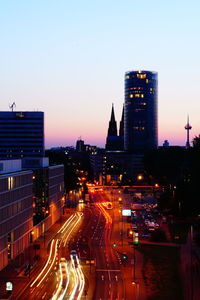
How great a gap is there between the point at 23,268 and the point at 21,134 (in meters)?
131

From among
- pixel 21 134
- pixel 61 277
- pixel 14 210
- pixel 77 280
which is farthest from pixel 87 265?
pixel 21 134

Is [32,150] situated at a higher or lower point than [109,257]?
higher

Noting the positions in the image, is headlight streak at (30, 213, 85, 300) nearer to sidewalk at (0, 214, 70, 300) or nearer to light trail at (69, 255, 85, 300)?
light trail at (69, 255, 85, 300)

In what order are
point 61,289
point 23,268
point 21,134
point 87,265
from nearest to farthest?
point 61,289, point 23,268, point 87,265, point 21,134

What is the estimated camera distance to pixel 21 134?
637ft

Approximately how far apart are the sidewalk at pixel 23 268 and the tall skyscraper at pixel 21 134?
108 meters

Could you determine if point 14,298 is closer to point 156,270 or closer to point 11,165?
point 156,270

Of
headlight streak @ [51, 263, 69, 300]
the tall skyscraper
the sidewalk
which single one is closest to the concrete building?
the sidewalk

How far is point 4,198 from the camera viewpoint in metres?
68.7

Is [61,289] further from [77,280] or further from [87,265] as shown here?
[87,265]

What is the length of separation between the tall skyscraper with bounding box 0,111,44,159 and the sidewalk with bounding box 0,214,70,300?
354 feet

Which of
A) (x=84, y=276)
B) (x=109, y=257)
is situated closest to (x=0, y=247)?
(x=84, y=276)

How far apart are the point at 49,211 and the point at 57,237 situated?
1201 centimetres

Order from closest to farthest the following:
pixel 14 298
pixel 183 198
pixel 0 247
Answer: pixel 14 298
pixel 0 247
pixel 183 198
